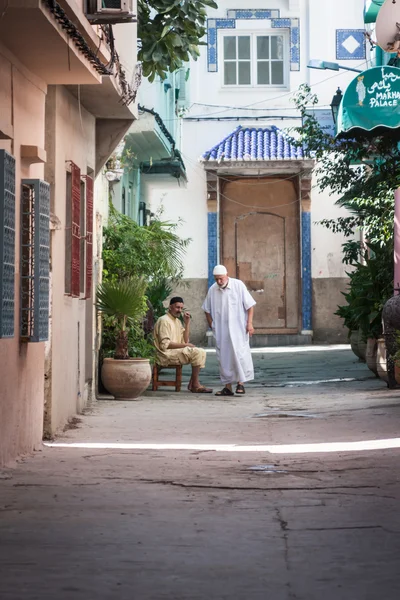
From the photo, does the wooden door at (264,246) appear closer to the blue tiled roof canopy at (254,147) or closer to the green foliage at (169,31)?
the blue tiled roof canopy at (254,147)

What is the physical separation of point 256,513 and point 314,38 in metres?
24.2

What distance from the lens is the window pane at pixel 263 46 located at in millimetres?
30078

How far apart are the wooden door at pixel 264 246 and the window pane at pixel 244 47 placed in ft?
10.4

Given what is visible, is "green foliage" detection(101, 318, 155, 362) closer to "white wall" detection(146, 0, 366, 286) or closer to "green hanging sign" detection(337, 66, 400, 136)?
"green hanging sign" detection(337, 66, 400, 136)

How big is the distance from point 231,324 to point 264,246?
13.9 m

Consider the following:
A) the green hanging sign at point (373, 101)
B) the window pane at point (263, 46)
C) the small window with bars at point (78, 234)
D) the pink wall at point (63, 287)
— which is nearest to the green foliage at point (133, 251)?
the small window with bars at point (78, 234)

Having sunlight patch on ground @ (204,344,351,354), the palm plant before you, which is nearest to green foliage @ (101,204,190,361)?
the palm plant

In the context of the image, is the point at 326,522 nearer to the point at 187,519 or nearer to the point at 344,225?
the point at 187,519

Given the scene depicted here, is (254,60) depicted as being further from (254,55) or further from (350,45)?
(350,45)

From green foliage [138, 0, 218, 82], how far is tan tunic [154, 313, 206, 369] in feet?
12.0

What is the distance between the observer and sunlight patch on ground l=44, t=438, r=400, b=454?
9750mm

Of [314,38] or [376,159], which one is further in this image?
[314,38]

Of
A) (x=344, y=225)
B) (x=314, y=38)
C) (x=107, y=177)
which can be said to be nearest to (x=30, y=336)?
(x=107, y=177)

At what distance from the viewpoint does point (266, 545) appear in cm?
574
